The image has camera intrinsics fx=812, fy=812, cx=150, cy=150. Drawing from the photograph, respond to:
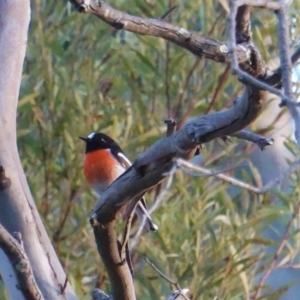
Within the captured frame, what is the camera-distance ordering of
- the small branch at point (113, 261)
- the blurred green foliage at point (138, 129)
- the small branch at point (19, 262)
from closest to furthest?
the small branch at point (19, 262)
the small branch at point (113, 261)
the blurred green foliage at point (138, 129)

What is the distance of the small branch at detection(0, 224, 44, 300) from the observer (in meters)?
1.16

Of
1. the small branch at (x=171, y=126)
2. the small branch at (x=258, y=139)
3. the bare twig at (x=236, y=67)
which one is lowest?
the small branch at (x=258, y=139)

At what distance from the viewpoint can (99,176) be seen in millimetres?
2320

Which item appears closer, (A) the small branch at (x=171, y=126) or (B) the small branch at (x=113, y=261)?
(A) the small branch at (x=171, y=126)

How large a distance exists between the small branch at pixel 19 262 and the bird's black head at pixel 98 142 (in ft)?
3.41

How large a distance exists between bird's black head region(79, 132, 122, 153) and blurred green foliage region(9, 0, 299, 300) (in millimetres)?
25

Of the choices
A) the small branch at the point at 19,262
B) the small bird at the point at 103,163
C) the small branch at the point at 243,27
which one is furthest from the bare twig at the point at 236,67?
the small bird at the point at 103,163

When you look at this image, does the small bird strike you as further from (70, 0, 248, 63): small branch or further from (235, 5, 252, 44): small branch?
(235, 5, 252, 44): small branch

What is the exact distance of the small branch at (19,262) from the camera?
1155mm

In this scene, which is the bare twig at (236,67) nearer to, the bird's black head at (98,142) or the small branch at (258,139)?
the small branch at (258,139)

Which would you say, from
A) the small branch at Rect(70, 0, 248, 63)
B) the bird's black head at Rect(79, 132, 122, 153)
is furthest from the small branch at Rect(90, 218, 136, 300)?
the bird's black head at Rect(79, 132, 122, 153)

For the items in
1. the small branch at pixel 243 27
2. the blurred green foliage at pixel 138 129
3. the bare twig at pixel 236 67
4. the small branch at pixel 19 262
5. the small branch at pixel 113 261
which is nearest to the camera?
the bare twig at pixel 236 67

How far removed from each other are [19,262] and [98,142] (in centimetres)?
117

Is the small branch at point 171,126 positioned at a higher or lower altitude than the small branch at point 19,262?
higher
